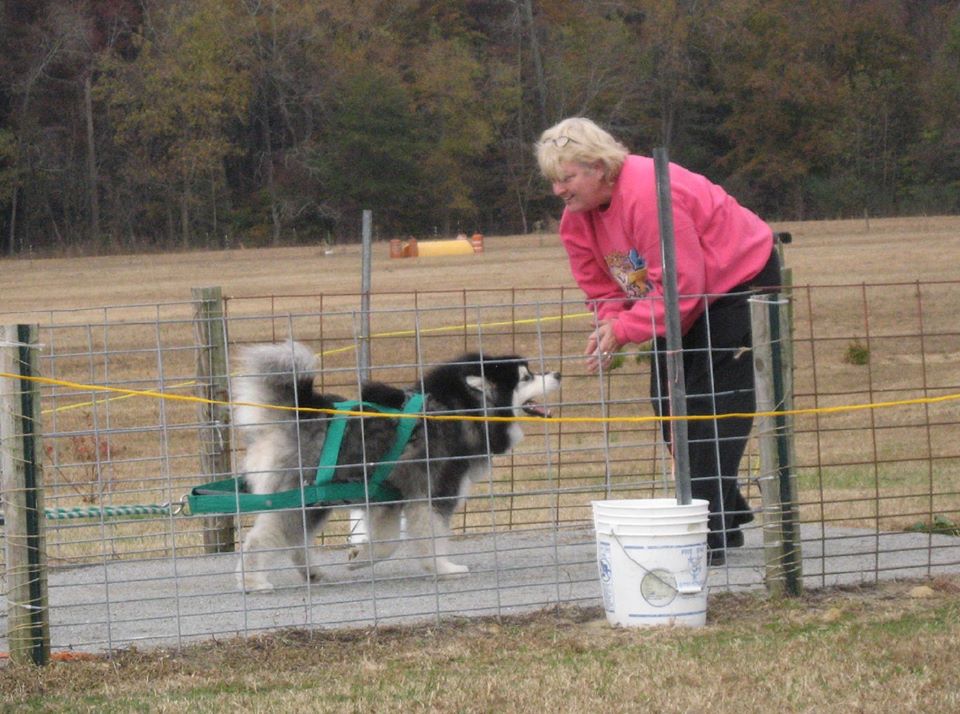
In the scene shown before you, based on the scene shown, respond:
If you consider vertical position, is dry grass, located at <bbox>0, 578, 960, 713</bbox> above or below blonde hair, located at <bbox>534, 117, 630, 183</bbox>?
below

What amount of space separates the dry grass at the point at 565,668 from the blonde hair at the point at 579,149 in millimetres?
1755

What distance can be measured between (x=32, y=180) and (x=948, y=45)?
35.6 meters

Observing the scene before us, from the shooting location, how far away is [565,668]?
4195mm

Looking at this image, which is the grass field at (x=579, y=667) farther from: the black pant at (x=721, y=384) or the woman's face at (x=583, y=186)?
the woman's face at (x=583, y=186)

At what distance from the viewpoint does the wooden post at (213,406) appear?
677 cm

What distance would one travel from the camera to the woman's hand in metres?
5.19

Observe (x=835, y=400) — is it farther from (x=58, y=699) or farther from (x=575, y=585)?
(x=58, y=699)

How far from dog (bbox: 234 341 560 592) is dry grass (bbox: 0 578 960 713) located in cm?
85

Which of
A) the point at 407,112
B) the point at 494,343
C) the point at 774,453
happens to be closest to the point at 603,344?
the point at 774,453

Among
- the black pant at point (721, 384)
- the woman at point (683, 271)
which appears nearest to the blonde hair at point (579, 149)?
the woman at point (683, 271)

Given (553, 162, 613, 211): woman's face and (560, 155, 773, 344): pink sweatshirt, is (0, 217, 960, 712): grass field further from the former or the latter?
(553, 162, 613, 211): woman's face

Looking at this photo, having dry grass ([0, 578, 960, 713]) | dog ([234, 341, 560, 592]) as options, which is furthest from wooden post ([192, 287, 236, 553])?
dry grass ([0, 578, 960, 713])

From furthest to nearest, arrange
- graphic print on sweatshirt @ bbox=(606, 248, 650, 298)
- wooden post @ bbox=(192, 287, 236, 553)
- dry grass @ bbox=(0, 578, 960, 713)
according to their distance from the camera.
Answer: wooden post @ bbox=(192, 287, 236, 553) → graphic print on sweatshirt @ bbox=(606, 248, 650, 298) → dry grass @ bbox=(0, 578, 960, 713)

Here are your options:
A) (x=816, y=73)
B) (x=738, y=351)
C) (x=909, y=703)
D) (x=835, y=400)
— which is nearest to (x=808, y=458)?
(x=835, y=400)
